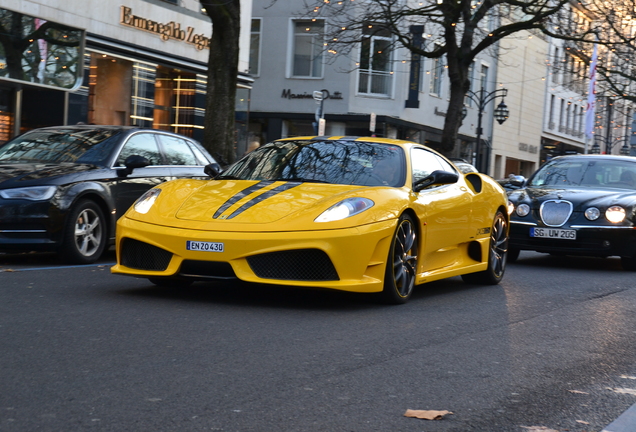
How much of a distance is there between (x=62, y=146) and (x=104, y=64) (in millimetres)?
13097

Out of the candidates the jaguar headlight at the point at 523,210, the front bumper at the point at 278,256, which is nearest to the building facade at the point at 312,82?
the jaguar headlight at the point at 523,210

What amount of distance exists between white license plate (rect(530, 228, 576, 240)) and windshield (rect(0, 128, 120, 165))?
5099 mm

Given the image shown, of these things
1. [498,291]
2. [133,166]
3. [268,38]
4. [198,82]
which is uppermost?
[268,38]

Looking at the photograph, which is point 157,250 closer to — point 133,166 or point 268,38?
point 133,166

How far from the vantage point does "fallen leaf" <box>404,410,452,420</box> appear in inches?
154

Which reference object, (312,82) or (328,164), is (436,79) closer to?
(312,82)

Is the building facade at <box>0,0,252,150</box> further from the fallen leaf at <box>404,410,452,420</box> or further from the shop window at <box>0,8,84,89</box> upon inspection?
the fallen leaf at <box>404,410,452,420</box>

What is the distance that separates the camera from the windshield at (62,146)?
9.91m

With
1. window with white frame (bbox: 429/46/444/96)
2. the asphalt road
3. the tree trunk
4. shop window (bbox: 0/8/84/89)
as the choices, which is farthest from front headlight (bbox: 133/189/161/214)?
window with white frame (bbox: 429/46/444/96)

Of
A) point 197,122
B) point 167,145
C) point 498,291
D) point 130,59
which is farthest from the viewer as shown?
point 197,122

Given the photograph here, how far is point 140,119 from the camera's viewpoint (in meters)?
24.1

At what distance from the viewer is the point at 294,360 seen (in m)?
4.91

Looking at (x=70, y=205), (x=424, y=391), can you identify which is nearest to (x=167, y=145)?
(x=70, y=205)

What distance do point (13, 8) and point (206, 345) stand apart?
1612 centimetres
